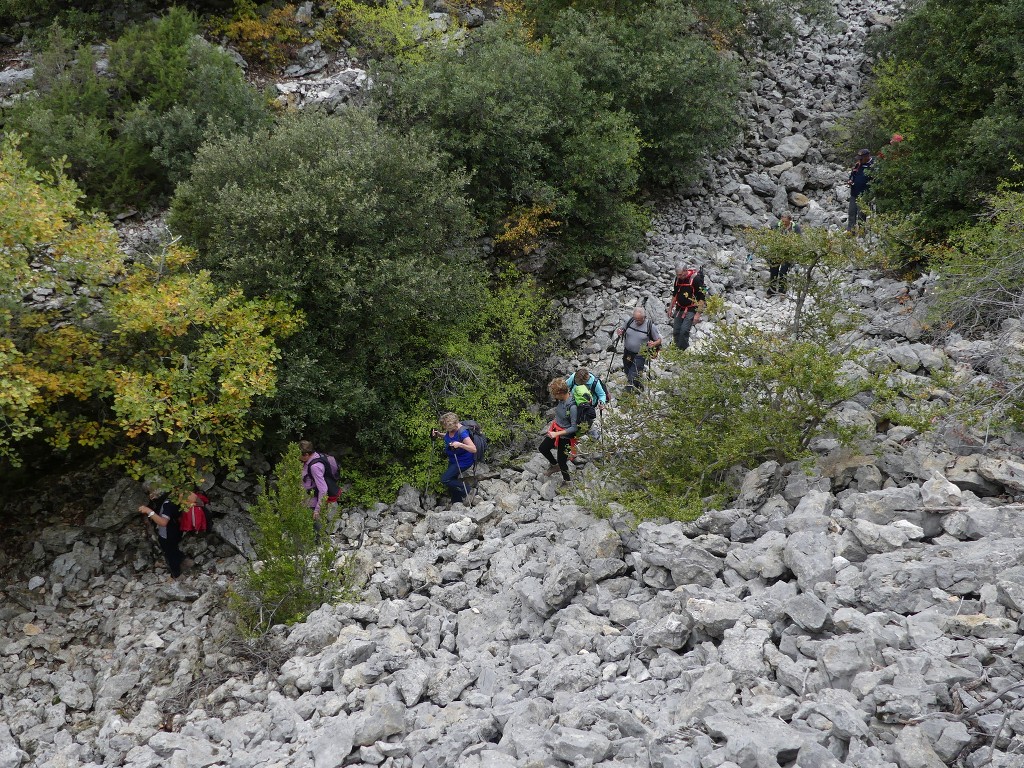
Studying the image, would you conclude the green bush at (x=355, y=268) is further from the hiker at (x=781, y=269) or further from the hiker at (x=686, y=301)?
the hiker at (x=781, y=269)

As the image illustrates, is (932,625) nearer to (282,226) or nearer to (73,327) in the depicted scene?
(282,226)

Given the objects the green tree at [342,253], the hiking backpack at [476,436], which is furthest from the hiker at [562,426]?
the green tree at [342,253]

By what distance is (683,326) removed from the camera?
1284 cm

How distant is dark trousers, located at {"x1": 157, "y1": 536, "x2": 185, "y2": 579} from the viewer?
32.8 ft

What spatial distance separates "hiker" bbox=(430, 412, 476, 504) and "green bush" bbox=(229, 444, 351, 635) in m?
2.35

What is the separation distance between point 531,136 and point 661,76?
376 centimetres

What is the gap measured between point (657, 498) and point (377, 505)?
4.41m

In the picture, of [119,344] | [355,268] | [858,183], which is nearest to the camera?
[119,344]

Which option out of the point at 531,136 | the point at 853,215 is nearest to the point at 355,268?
the point at 531,136

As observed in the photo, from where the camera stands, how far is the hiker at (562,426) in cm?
1047

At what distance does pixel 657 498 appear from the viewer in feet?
28.6

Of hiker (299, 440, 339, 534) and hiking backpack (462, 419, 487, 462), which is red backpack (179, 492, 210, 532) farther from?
hiking backpack (462, 419, 487, 462)

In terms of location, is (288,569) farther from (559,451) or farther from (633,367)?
(633,367)

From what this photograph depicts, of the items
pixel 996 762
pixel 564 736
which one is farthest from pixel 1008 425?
pixel 564 736
